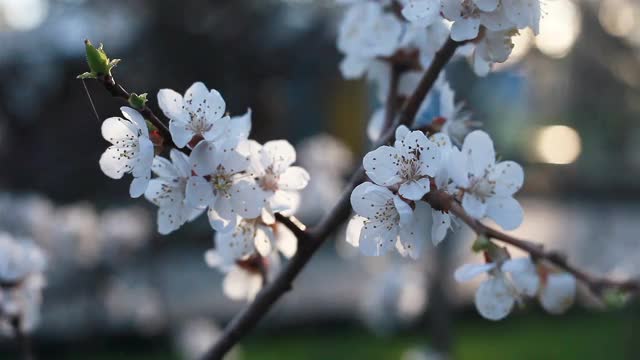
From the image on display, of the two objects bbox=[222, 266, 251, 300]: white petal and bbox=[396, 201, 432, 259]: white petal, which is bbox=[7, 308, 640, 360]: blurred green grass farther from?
bbox=[396, 201, 432, 259]: white petal

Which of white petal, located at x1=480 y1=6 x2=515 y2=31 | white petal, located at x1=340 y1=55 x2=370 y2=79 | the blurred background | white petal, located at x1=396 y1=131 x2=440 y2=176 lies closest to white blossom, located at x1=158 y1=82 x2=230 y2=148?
white petal, located at x1=396 y1=131 x2=440 y2=176

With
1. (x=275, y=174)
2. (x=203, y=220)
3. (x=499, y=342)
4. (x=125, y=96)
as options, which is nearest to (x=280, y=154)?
(x=275, y=174)

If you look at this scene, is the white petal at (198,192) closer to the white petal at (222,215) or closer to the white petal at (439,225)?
the white petal at (222,215)

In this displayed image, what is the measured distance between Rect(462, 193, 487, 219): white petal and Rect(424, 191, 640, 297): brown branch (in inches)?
0.5

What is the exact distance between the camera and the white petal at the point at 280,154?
3.37 ft

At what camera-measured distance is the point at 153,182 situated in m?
0.95

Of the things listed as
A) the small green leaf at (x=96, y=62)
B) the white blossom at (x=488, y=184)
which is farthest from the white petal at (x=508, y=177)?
the small green leaf at (x=96, y=62)

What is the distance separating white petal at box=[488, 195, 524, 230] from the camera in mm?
967

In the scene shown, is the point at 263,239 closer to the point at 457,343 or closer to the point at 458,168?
the point at 458,168

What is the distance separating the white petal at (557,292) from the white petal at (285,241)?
370mm

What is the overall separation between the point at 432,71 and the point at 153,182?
37cm

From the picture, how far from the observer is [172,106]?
95cm

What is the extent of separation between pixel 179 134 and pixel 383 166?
0.74 ft

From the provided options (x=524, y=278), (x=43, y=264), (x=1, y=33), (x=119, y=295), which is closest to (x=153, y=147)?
(x=524, y=278)
